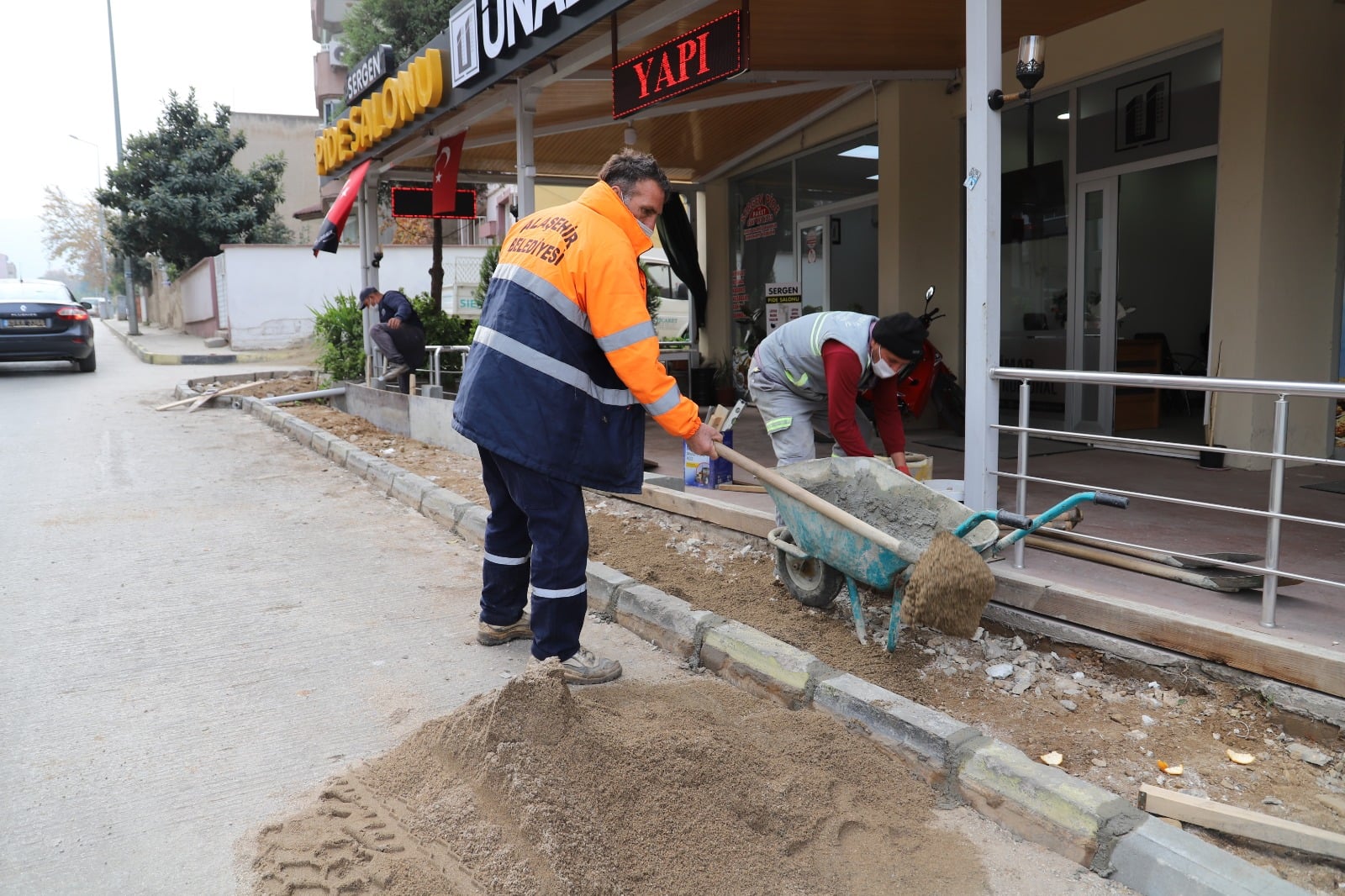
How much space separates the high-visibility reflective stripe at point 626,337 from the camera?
354 centimetres

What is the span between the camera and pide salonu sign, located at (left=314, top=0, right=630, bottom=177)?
6910 millimetres

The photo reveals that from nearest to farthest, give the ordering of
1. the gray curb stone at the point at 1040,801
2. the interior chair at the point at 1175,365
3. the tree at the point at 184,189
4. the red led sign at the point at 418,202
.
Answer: the gray curb stone at the point at 1040,801 → the interior chair at the point at 1175,365 → the red led sign at the point at 418,202 → the tree at the point at 184,189

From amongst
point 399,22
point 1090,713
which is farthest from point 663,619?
point 399,22

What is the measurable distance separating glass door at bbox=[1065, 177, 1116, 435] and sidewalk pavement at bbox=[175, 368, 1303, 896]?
213 inches

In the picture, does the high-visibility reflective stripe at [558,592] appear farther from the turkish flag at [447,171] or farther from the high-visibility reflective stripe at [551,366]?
the turkish flag at [447,171]

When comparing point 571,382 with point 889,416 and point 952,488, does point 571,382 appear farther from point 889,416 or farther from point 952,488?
point 952,488

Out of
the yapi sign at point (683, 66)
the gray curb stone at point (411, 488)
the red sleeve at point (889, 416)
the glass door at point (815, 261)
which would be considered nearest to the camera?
Answer: the red sleeve at point (889, 416)

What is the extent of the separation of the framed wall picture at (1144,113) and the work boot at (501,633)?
6559 mm

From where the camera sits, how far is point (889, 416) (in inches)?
189

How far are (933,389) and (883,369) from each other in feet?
15.1

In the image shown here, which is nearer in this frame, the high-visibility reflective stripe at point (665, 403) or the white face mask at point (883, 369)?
the high-visibility reflective stripe at point (665, 403)

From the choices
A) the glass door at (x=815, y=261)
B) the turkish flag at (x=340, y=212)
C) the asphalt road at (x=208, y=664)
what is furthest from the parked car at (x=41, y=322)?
the glass door at (x=815, y=261)

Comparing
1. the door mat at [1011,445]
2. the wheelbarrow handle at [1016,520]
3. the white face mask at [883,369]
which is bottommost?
the door mat at [1011,445]

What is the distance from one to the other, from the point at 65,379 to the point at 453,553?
47.3 ft
